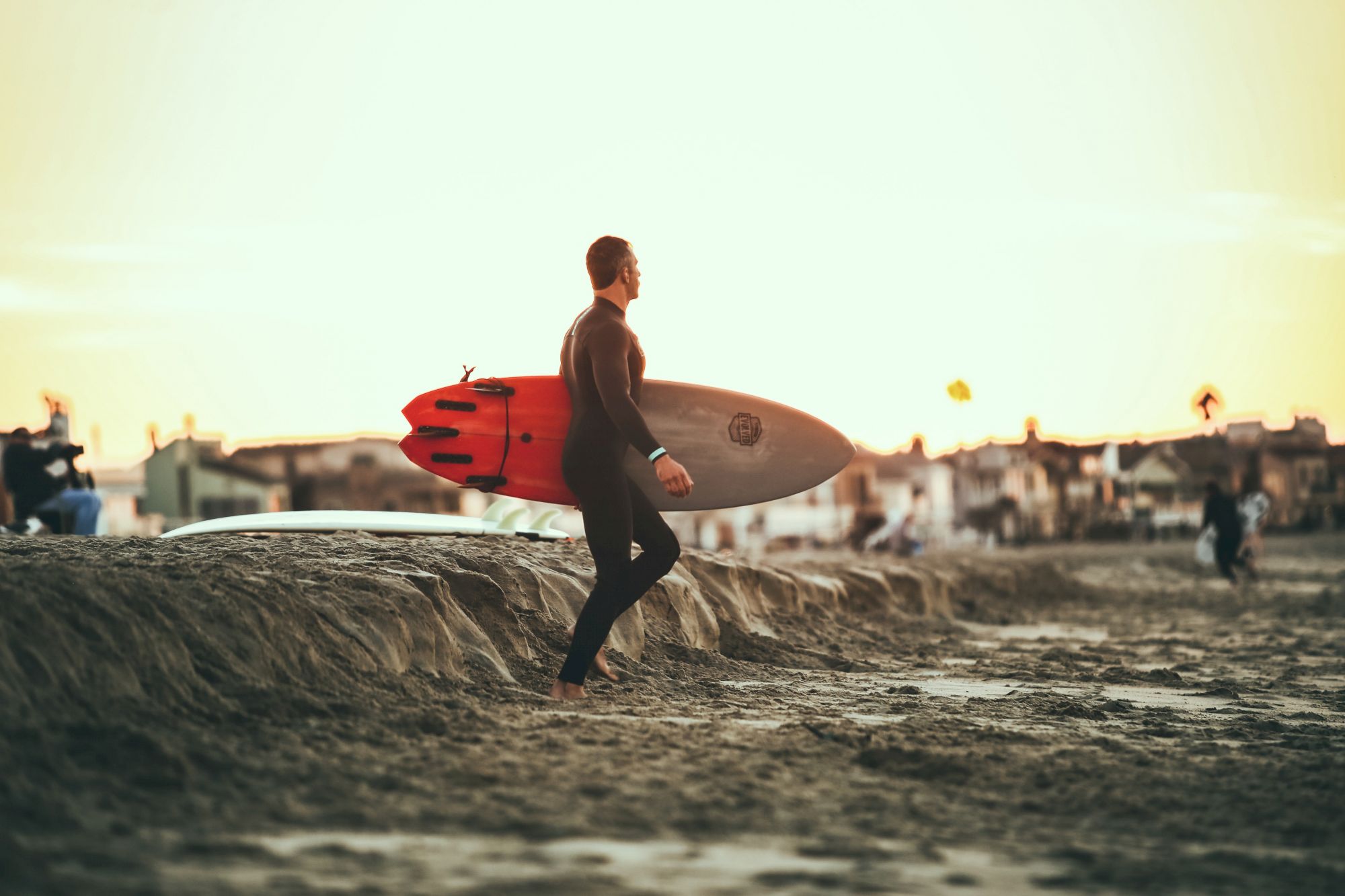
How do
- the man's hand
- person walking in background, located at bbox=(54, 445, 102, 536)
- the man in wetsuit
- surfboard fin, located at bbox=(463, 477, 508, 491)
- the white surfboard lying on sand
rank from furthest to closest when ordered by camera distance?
person walking in background, located at bbox=(54, 445, 102, 536), the white surfboard lying on sand, surfboard fin, located at bbox=(463, 477, 508, 491), the man in wetsuit, the man's hand

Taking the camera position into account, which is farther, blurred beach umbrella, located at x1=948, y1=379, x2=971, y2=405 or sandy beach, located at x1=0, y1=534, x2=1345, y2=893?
blurred beach umbrella, located at x1=948, y1=379, x2=971, y2=405

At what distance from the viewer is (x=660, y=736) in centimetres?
420

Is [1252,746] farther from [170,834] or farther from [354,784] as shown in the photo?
[170,834]

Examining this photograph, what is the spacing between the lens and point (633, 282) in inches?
199

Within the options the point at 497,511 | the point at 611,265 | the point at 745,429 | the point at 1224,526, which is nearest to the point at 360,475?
the point at 1224,526

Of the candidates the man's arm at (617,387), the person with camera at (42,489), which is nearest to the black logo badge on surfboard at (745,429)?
the man's arm at (617,387)

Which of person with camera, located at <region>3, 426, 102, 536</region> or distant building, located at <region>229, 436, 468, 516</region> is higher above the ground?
distant building, located at <region>229, 436, 468, 516</region>

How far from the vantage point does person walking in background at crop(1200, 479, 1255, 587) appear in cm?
1662

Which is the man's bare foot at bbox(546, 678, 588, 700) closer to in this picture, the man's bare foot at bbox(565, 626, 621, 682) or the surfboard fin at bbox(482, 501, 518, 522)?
the man's bare foot at bbox(565, 626, 621, 682)

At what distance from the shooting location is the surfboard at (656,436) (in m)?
6.03

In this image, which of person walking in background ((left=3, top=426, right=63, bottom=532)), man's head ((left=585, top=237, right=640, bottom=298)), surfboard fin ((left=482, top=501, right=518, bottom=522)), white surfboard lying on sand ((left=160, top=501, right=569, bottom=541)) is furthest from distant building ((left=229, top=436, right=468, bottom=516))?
man's head ((left=585, top=237, right=640, bottom=298))

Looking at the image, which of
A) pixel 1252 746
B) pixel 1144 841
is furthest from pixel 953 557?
pixel 1144 841

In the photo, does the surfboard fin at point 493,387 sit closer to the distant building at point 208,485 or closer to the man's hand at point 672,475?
the man's hand at point 672,475

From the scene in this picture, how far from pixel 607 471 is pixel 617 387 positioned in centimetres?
32
